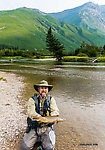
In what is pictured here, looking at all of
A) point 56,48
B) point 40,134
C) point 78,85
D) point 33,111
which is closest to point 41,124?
point 40,134

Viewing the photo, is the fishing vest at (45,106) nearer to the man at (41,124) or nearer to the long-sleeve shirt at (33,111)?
the man at (41,124)

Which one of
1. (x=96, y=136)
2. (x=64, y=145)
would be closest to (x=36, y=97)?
(x=64, y=145)

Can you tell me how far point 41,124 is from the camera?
6.64 m

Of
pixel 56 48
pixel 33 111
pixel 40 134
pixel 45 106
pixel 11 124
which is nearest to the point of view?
pixel 33 111

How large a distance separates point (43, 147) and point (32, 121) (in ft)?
4.39

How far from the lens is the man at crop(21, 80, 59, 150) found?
21.5 ft

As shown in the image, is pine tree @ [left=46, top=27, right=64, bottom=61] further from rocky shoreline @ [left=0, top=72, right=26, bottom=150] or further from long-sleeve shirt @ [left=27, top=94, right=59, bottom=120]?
long-sleeve shirt @ [left=27, top=94, right=59, bottom=120]

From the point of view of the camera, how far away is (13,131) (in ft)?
26.8

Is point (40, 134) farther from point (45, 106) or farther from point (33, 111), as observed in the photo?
point (45, 106)

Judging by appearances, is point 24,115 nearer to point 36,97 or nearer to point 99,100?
point 36,97

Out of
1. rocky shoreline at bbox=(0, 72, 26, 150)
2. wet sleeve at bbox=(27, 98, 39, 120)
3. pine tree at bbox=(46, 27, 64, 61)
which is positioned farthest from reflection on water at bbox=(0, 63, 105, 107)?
pine tree at bbox=(46, 27, 64, 61)

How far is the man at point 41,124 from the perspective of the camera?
6.57 meters

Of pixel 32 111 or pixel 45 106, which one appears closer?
pixel 32 111

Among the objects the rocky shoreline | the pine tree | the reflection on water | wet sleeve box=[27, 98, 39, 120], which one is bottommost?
the reflection on water
